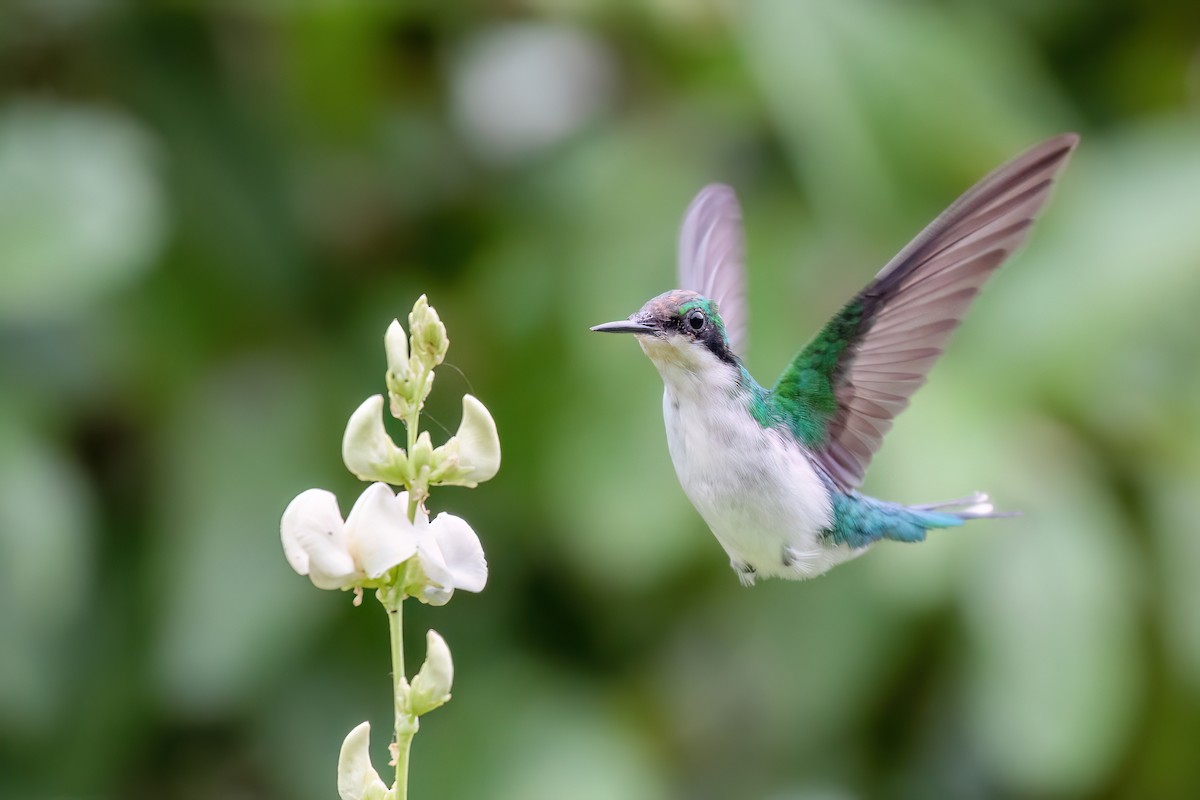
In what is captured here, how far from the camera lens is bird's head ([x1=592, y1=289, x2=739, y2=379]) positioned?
1.26m

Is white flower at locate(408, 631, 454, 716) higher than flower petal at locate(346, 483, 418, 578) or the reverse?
the reverse

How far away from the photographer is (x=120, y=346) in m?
2.98

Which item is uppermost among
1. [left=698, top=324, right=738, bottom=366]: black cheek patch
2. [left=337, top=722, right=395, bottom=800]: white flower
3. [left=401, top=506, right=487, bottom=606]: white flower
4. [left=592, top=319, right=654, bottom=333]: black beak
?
[left=592, top=319, right=654, bottom=333]: black beak

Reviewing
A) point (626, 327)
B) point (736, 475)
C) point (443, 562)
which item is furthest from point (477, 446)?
point (736, 475)

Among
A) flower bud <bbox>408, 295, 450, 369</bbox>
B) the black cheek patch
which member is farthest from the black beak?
flower bud <bbox>408, 295, 450, 369</bbox>

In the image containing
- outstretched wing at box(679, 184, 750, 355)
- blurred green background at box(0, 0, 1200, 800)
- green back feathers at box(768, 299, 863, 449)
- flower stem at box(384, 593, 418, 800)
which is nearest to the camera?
flower stem at box(384, 593, 418, 800)

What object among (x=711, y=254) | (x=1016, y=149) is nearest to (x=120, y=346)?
(x=711, y=254)

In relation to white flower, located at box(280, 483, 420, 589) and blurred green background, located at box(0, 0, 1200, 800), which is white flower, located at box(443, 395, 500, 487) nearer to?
white flower, located at box(280, 483, 420, 589)

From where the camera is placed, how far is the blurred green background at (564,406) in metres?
2.70

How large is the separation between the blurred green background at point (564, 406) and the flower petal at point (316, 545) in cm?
173

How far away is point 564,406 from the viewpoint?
2.90 metres

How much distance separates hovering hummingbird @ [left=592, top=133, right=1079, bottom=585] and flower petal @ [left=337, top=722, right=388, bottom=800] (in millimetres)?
374

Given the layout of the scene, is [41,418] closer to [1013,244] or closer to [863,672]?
[863,672]

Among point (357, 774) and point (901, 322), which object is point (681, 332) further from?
point (357, 774)
